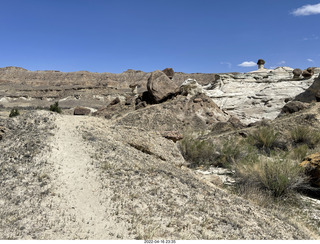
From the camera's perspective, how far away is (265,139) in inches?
406

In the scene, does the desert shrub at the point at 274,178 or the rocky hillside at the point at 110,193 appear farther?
the desert shrub at the point at 274,178

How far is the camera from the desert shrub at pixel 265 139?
10352 mm

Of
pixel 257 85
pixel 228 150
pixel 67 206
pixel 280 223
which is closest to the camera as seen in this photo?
pixel 67 206

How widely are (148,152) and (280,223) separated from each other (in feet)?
9.58

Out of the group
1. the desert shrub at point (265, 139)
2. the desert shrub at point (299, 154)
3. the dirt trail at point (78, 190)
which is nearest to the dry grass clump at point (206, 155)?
the desert shrub at point (299, 154)


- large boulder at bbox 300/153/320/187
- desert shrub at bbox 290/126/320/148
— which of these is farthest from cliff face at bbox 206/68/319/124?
large boulder at bbox 300/153/320/187

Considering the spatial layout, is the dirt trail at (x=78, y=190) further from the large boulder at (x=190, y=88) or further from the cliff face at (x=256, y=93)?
the cliff face at (x=256, y=93)

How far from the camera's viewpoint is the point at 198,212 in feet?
12.3

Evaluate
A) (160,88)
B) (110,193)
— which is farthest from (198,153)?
(160,88)

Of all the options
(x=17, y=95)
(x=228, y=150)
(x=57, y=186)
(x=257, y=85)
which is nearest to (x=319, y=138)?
(x=228, y=150)

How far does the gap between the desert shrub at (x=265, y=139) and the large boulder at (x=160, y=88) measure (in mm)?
9419

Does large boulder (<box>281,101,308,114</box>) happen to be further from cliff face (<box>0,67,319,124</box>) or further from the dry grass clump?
the dry grass clump

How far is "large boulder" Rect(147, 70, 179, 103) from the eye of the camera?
19.4m

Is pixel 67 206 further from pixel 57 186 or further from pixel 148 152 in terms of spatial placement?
pixel 148 152
